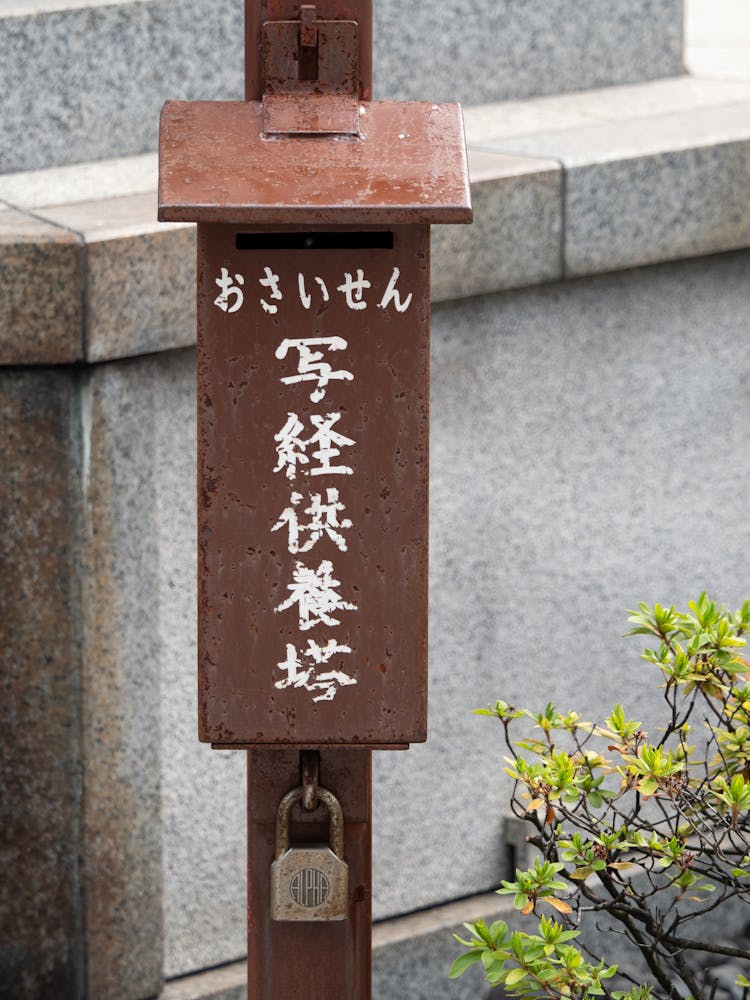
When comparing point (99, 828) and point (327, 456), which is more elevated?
point (327, 456)

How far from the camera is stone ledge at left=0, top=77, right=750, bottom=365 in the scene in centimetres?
401

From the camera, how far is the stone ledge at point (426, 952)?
5.05 meters

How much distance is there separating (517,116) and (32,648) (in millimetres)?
2510

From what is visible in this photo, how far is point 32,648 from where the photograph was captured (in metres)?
4.30

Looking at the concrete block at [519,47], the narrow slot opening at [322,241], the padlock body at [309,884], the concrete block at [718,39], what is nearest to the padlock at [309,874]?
the padlock body at [309,884]

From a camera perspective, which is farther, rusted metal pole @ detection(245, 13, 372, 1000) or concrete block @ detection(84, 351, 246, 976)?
concrete block @ detection(84, 351, 246, 976)

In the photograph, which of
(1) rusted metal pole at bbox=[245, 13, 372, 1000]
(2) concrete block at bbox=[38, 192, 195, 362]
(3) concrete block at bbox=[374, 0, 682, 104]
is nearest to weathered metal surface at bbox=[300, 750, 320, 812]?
(1) rusted metal pole at bbox=[245, 13, 372, 1000]

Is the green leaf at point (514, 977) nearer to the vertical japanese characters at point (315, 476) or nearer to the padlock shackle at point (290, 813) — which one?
the padlock shackle at point (290, 813)

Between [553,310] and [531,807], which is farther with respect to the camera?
[553,310]

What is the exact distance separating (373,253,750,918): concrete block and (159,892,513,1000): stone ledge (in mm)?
64

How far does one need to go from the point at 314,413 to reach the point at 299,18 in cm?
66

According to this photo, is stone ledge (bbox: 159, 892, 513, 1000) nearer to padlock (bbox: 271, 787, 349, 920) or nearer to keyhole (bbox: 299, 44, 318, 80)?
padlock (bbox: 271, 787, 349, 920)

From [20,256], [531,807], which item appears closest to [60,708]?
[20,256]

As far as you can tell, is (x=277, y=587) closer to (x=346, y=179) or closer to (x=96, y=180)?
(x=346, y=179)
